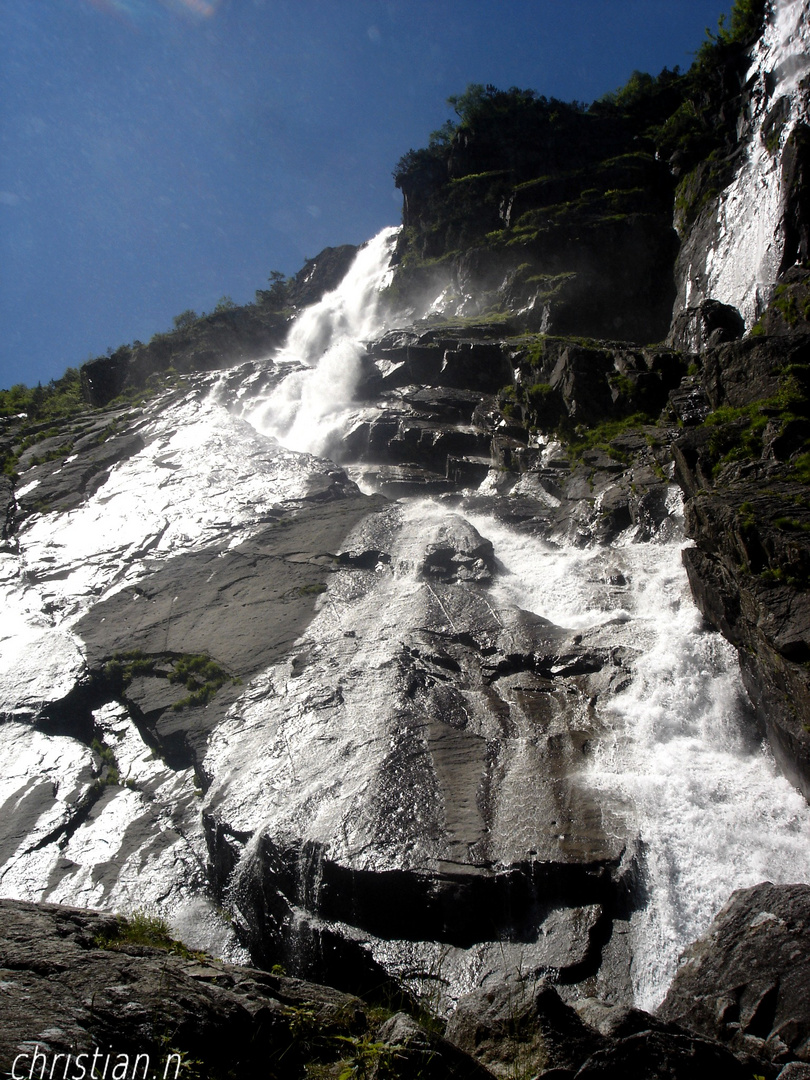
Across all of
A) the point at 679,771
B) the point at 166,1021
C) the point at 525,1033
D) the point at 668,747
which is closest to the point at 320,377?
the point at 668,747

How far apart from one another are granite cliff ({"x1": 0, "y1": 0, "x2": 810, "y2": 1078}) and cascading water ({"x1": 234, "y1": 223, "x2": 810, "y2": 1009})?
0.07 m

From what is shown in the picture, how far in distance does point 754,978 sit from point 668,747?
4.85 m

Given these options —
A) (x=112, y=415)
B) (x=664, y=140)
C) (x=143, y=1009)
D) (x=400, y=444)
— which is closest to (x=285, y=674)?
(x=143, y=1009)

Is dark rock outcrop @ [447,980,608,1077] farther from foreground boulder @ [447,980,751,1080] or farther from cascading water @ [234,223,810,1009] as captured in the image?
cascading water @ [234,223,810,1009]

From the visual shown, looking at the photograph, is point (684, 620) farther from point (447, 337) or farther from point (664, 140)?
point (664, 140)

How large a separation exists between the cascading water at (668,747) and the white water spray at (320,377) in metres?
14.8

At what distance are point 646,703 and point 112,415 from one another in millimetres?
35631

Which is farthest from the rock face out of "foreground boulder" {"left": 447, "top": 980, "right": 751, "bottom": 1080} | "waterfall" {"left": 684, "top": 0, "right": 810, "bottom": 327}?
"waterfall" {"left": 684, "top": 0, "right": 810, "bottom": 327}

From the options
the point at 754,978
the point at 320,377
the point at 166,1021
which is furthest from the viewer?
the point at 320,377

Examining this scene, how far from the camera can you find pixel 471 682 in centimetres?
1387

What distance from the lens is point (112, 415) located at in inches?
1501

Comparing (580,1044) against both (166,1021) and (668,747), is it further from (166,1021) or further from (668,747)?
(668,747)

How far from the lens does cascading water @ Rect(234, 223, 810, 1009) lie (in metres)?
9.00

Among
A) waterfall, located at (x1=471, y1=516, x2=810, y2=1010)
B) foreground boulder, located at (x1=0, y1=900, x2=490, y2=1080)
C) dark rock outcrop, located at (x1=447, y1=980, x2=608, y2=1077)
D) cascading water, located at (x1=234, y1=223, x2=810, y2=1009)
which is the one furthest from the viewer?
cascading water, located at (x1=234, y1=223, x2=810, y2=1009)
